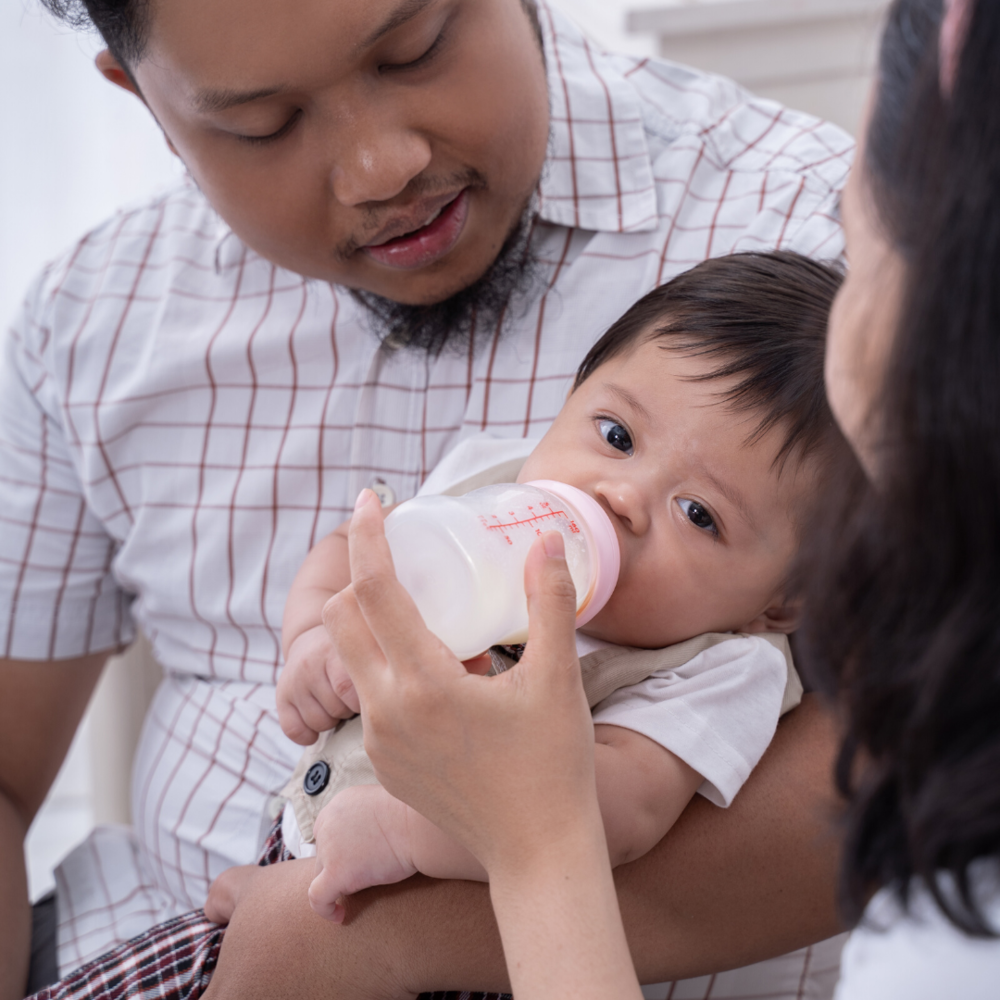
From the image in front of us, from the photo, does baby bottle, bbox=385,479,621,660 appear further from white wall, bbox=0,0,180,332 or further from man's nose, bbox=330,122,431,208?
white wall, bbox=0,0,180,332

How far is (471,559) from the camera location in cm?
89

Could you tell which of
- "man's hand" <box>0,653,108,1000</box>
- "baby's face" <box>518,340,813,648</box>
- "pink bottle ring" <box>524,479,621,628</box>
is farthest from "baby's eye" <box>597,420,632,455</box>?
"man's hand" <box>0,653,108,1000</box>

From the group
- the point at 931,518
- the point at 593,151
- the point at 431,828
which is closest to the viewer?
the point at 931,518

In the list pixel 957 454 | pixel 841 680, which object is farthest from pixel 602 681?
pixel 957 454

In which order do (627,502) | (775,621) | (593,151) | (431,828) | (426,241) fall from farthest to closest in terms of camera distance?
(593,151), (426,241), (775,621), (627,502), (431,828)

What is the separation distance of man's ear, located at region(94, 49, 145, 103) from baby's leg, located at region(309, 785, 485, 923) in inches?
38.2

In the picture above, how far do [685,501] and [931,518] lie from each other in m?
0.49

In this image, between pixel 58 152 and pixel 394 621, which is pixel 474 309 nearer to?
pixel 394 621

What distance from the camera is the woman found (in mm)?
562

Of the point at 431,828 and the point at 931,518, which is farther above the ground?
the point at 931,518

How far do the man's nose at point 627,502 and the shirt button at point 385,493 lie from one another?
1.43ft

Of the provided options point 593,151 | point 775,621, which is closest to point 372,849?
point 775,621

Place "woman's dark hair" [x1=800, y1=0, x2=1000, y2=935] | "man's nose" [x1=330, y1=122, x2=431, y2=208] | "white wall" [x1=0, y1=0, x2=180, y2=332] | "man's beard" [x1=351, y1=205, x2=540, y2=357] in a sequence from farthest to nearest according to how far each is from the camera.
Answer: "white wall" [x1=0, y1=0, x2=180, y2=332]
"man's beard" [x1=351, y1=205, x2=540, y2=357]
"man's nose" [x1=330, y1=122, x2=431, y2=208]
"woman's dark hair" [x1=800, y1=0, x2=1000, y2=935]

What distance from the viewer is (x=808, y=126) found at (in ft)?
5.24
